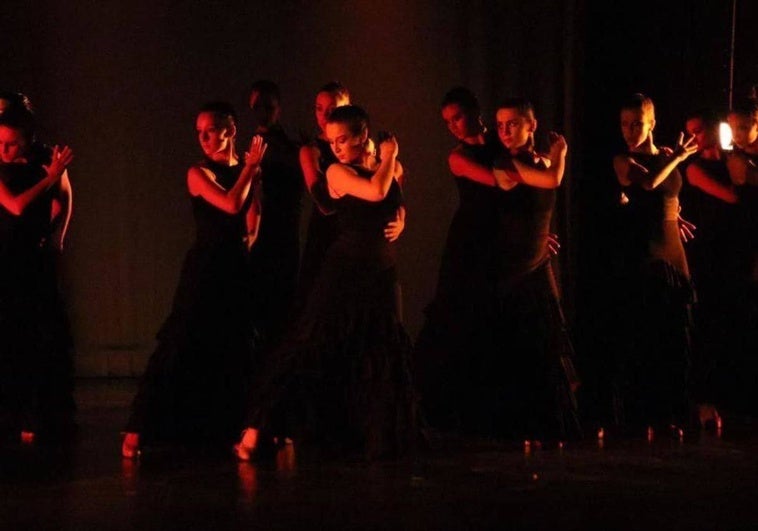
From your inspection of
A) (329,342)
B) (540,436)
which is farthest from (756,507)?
(329,342)

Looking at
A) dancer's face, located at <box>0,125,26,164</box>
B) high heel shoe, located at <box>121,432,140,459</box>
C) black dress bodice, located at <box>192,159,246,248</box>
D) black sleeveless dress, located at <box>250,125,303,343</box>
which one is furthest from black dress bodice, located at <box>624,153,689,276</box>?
dancer's face, located at <box>0,125,26,164</box>

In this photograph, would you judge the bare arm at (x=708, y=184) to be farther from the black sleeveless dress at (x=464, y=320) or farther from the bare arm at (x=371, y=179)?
the bare arm at (x=371, y=179)

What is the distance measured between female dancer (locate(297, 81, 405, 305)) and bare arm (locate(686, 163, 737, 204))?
171cm

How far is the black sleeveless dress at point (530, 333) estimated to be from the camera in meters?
6.35

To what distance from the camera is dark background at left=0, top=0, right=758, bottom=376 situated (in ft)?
29.4

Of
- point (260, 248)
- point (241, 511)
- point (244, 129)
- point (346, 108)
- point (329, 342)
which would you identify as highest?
point (244, 129)

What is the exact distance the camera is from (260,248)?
22.8 feet

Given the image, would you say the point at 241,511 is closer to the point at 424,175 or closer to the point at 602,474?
the point at 602,474

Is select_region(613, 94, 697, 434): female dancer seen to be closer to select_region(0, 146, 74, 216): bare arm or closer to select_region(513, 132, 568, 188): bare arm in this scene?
select_region(513, 132, 568, 188): bare arm

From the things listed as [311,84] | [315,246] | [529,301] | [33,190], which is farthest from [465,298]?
[311,84]

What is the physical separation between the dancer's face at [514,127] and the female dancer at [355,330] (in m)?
0.61

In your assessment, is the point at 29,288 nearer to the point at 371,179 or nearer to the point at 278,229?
the point at 278,229

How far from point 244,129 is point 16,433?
9.54 feet

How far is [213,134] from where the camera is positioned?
246 inches
